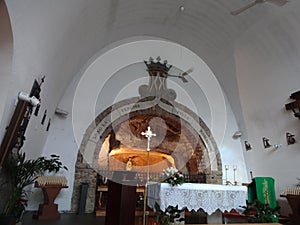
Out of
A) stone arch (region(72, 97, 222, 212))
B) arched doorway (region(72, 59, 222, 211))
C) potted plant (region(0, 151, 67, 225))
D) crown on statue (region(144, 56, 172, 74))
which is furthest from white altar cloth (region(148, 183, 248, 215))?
crown on statue (region(144, 56, 172, 74))

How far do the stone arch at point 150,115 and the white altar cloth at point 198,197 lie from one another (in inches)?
88.1

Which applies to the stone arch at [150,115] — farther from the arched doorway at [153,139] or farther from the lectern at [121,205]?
the lectern at [121,205]

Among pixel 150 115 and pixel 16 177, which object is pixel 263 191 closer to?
pixel 150 115

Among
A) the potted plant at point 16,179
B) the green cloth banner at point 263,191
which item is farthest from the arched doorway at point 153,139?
the potted plant at point 16,179

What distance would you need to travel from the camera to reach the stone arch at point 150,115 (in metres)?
5.27

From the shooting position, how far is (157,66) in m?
6.44

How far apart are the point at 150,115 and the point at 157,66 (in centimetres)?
160

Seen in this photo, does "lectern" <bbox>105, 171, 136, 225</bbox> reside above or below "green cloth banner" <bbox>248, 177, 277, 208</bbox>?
below

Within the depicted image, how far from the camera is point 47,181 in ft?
13.4

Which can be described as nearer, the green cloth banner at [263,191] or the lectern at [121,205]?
the lectern at [121,205]

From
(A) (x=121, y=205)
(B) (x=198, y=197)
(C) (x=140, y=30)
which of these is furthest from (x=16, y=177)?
(C) (x=140, y=30)

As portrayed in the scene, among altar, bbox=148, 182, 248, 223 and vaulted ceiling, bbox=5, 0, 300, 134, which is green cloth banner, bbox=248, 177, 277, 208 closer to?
altar, bbox=148, 182, 248, 223

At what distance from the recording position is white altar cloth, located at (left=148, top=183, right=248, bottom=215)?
330cm

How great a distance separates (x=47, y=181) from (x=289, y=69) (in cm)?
541
